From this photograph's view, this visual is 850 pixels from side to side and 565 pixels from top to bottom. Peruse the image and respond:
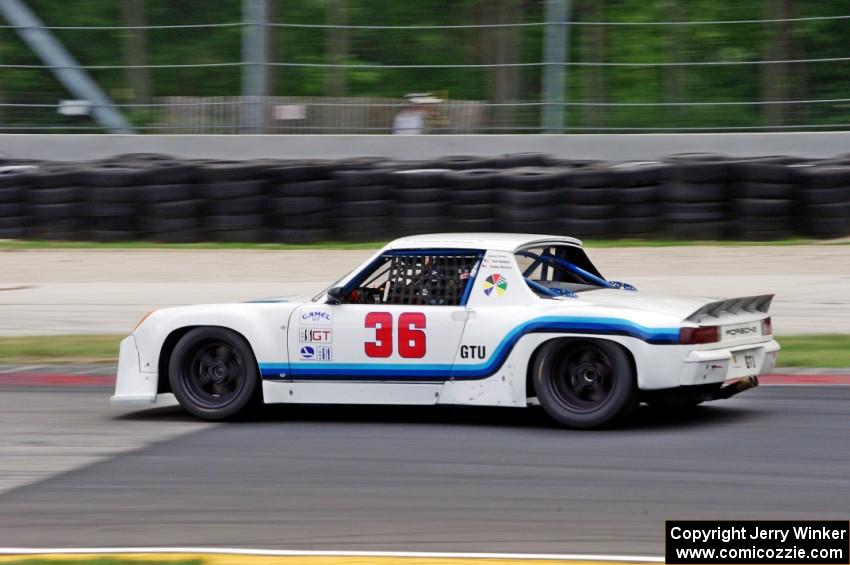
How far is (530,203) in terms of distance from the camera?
17234 millimetres

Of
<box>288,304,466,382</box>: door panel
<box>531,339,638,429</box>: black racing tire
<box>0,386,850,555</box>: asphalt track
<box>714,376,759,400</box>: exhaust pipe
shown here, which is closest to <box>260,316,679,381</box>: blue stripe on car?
<box>288,304,466,382</box>: door panel

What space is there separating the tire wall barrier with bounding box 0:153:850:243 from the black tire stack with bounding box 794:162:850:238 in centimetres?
1

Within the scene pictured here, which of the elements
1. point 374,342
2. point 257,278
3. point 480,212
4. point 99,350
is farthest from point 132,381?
point 480,212

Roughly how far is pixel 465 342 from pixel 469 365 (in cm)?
14

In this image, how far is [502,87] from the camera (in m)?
20.7

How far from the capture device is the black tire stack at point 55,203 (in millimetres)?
18406

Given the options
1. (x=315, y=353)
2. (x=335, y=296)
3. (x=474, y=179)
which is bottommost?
(x=315, y=353)

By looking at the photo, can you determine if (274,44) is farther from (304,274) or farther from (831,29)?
(831,29)

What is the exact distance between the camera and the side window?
26.5ft

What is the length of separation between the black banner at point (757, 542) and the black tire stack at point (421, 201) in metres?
12.1

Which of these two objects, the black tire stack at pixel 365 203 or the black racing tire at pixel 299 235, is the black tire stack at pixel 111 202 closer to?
the black racing tire at pixel 299 235

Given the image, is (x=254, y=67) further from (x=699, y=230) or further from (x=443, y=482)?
(x=443, y=482)

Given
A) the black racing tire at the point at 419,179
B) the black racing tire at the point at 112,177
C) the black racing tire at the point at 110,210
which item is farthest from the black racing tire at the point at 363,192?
the black racing tire at the point at 110,210

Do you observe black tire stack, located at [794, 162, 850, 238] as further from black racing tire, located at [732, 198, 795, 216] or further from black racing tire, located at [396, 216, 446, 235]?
black racing tire, located at [396, 216, 446, 235]
